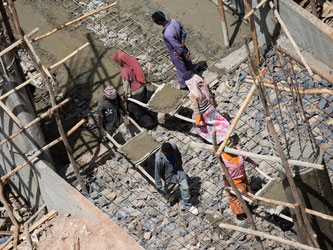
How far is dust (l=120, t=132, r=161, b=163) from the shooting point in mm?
16594

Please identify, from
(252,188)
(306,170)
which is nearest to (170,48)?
(252,188)

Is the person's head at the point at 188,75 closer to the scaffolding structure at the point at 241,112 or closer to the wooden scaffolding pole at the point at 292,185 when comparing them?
the scaffolding structure at the point at 241,112

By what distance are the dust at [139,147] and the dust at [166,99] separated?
0.56m

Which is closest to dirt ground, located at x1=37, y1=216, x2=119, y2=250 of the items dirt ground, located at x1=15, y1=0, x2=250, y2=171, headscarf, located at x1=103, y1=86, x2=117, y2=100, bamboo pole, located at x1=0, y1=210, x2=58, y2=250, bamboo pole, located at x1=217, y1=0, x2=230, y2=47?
bamboo pole, located at x1=0, y1=210, x2=58, y2=250

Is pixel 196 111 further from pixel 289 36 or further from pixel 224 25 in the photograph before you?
pixel 224 25

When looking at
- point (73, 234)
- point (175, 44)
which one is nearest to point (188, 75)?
point (175, 44)

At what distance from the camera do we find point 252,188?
16.2 metres

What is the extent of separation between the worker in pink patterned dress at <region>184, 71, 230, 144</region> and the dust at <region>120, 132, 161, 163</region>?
2.93ft

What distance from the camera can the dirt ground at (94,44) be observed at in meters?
18.7

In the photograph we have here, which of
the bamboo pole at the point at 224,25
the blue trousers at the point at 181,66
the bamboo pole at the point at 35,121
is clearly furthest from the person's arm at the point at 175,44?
the bamboo pole at the point at 35,121

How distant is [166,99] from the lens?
56.5 ft

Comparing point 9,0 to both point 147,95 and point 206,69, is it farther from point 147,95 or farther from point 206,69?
point 206,69

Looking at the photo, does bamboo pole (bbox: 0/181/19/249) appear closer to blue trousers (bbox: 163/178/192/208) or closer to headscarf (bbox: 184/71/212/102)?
blue trousers (bbox: 163/178/192/208)

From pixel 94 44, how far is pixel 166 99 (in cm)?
310
